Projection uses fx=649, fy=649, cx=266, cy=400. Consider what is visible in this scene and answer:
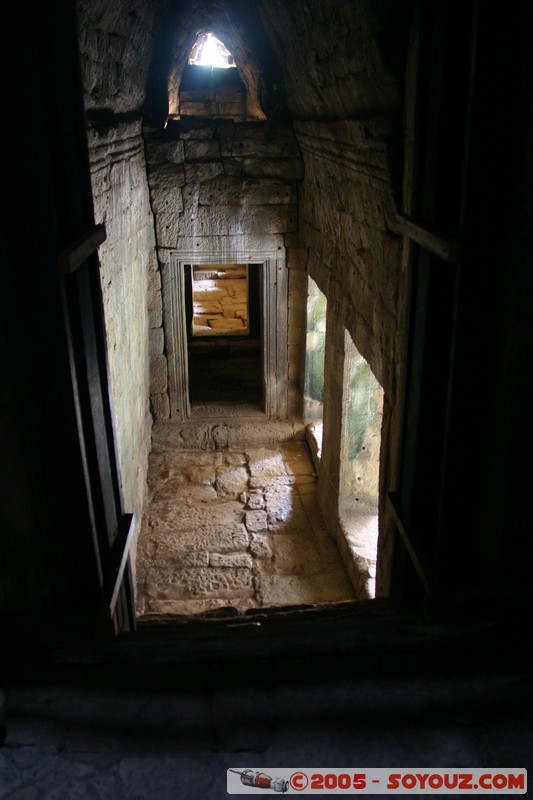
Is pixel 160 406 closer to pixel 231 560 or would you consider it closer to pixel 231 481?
pixel 231 481

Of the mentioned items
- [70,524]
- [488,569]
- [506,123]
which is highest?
[506,123]

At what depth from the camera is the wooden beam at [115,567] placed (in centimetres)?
267

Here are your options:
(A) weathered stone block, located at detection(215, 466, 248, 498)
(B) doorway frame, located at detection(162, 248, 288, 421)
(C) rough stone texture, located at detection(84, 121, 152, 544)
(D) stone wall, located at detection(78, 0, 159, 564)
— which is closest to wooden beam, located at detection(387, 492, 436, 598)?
(D) stone wall, located at detection(78, 0, 159, 564)

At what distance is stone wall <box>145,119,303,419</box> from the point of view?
7465 mm

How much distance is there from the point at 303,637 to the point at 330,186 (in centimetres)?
450

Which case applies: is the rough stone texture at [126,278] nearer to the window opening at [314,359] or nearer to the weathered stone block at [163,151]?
the weathered stone block at [163,151]

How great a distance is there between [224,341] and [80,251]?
328 inches

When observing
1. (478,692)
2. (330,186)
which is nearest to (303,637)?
(478,692)

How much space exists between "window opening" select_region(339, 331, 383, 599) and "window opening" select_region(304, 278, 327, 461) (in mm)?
1605

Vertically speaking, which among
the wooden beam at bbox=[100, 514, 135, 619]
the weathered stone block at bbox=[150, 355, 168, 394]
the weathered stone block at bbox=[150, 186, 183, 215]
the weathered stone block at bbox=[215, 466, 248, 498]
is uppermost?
the weathered stone block at bbox=[150, 186, 183, 215]

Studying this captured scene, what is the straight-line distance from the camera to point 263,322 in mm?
8453

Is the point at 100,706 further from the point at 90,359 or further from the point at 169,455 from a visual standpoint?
the point at 169,455

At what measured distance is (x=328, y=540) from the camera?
6.61 m

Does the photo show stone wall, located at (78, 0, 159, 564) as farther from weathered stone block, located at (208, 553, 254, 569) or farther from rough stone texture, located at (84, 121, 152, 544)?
weathered stone block, located at (208, 553, 254, 569)
